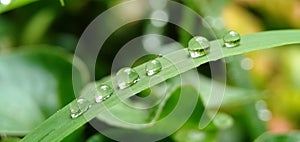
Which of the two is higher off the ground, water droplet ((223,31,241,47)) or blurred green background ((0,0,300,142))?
blurred green background ((0,0,300,142))

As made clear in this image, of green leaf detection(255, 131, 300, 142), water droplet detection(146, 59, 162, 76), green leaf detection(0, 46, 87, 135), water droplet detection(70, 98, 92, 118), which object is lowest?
green leaf detection(255, 131, 300, 142)

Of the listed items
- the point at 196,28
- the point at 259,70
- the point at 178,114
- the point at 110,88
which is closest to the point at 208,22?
the point at 196,28

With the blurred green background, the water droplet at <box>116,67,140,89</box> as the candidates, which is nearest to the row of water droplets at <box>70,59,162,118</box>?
the water droplet at <box>116,67,140,89</box>

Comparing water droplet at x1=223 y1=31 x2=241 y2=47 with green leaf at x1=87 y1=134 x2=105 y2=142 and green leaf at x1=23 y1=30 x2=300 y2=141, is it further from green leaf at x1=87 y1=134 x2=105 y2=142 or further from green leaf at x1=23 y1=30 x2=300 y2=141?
green leaf at x1=87 y1=134 x2=105 y2=142

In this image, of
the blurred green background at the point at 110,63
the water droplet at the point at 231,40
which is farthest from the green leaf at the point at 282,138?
the water droplet at the point at 231,40

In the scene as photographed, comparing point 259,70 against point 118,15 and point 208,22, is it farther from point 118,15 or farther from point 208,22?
point 118,15

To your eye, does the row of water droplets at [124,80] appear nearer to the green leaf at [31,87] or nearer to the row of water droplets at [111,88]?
the row of water droplets at [111,88]

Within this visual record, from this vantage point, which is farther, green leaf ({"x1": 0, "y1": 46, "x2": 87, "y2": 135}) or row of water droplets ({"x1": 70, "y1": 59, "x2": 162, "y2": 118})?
green leaf ({"x1": 0, "y1": 46, "x2": 87, "y2": 135})
